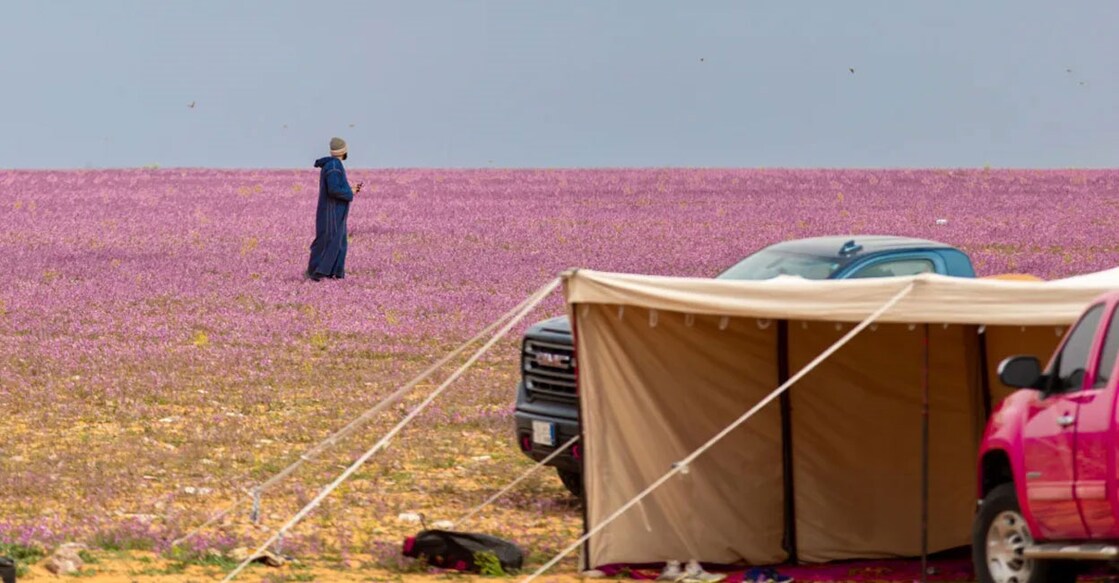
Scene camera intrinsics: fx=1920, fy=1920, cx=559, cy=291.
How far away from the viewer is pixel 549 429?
12781 mm

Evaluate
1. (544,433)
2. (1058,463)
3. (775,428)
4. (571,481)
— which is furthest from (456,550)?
(1058,463)

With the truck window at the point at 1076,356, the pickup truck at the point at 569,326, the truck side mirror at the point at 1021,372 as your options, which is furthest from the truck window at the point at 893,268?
the truck side mirror at the point at 1021,372

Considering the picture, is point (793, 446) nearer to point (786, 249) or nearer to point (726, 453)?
point (726, 453)

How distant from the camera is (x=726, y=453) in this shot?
12.1 metres

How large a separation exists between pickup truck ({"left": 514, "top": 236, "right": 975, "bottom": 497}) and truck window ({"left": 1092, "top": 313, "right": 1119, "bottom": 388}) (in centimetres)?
383

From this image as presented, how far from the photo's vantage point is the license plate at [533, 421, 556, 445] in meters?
12.8

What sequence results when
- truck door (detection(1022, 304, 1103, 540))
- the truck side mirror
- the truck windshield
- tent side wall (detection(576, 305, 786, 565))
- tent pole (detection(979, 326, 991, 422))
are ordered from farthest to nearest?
the truck windshield → tent pole (detection(979, 326, 991, 422)) → tent side wall (detection(576, 305, 786, 565)) → the truck side mirror → truck door (detection(1022, 304, 1103, 540))

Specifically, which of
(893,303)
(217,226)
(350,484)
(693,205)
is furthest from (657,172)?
(893,303)

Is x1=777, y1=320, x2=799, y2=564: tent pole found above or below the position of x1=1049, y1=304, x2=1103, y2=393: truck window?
below

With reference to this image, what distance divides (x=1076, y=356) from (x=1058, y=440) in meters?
0.48

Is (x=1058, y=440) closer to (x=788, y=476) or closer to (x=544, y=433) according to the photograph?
(x=788, y=476)

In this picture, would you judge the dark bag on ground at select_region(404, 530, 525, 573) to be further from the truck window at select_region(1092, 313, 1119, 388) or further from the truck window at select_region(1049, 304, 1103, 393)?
the truck window at select_region(1092, 313, 1119, 388)

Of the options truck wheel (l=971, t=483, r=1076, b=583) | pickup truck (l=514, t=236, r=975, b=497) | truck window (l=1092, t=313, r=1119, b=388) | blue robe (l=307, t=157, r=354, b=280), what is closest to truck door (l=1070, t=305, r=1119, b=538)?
truck window (l=1092, t=313, r=1119, b=388)

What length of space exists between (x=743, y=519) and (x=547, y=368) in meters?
1.79
